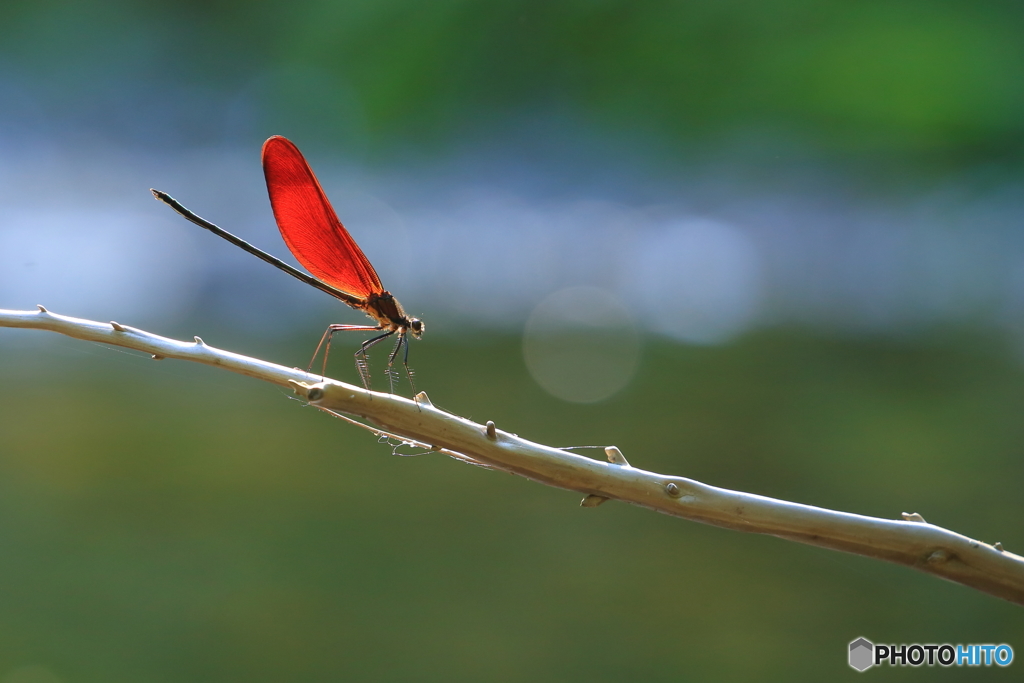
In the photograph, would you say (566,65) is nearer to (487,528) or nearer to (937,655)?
(487,528)

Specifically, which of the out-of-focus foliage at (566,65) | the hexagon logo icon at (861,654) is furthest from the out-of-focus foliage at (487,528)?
the hexagon logo icon at (861,654)

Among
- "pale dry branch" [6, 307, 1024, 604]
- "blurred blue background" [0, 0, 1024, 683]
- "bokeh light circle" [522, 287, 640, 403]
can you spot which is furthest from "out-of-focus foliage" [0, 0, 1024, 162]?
"pale dry branch" [6, 307, 1024, 604]

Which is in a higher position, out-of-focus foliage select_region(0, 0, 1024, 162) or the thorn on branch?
out-of-focus foliage select_region(0, 0, 1024, 162)

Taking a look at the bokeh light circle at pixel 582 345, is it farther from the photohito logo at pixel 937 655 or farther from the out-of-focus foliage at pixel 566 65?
the photohito logo at pixel 937 655

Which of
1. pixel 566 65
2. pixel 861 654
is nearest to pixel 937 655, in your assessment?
pixel 861 654

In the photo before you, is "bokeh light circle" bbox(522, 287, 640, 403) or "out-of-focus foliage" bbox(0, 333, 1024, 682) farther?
"bokeh light circle" bbox(522, 287, 640, 403)

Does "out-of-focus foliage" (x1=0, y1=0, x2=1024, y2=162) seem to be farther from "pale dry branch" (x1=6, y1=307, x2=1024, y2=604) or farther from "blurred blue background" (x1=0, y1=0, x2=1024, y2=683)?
"pale dry branch" (x1=6, y1=307, x2=1024, y2=604)

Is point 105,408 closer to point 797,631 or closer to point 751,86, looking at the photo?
point 797,631

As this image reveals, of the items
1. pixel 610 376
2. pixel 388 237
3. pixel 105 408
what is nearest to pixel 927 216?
pixel 610 376
